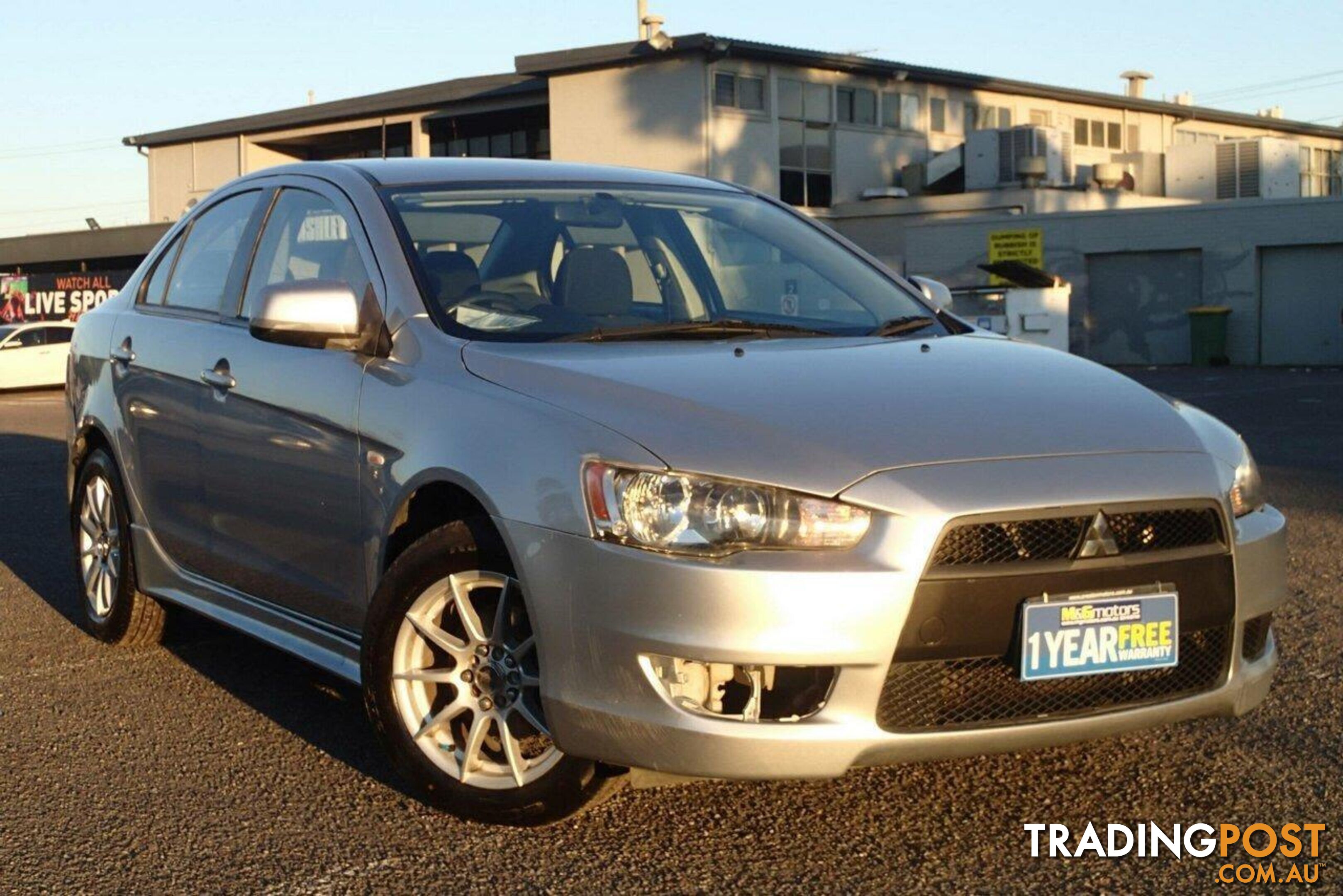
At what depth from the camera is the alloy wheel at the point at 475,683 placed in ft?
12.5

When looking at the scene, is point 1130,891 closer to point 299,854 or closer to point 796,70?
point 299,854

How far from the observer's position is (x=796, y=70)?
1591 inches

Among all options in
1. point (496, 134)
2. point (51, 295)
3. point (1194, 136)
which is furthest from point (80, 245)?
point (1194, 136)

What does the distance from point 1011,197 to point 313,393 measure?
117 feet

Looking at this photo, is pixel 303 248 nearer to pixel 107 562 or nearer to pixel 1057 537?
pixel 107 562

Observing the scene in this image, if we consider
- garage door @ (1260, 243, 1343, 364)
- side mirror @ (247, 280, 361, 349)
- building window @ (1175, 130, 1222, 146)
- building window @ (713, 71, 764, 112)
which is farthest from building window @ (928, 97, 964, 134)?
side mirror @ (247, 280, 361, 349)

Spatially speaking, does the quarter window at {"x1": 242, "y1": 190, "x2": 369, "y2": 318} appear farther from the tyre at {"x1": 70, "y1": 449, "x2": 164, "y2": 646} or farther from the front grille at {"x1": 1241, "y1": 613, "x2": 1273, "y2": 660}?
the front grille at {"x1": 1241, "y1": 613, "x2": 1273, "y2": 660}

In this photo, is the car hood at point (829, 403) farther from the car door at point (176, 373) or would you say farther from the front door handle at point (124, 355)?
the front door handle at point (124, 355)

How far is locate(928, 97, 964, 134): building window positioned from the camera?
44.1 m

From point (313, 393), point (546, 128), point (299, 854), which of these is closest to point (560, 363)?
point (313, 393)

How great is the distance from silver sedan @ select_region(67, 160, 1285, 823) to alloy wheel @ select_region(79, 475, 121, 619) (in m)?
0.90

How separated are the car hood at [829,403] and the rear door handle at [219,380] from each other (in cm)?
113

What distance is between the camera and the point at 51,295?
144 feet

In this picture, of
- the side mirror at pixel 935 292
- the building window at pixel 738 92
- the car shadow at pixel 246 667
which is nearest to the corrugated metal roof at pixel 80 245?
the building window at pixel 738 92
